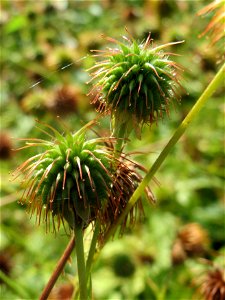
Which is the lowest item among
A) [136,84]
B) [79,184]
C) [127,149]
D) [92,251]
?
[127,149]

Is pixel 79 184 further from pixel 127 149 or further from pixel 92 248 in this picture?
pixel 127 149

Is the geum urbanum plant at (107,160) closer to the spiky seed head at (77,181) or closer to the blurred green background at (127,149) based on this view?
the spiky seed head at (77,181)

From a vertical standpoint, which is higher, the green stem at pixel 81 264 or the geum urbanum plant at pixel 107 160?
the geum urbanum plant at pixel 107 160

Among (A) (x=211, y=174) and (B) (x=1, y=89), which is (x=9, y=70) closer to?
(B) (x=1, y=89)

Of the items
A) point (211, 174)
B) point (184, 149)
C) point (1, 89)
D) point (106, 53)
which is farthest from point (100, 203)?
point (1, 89)

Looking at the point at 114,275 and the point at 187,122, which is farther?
the point at 114,275

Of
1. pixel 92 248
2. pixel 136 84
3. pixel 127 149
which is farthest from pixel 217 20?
pixel 127 149

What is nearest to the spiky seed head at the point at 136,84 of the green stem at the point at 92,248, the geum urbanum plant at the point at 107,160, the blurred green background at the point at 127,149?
the geum urbanum plant at the point at 107,160
